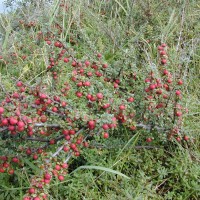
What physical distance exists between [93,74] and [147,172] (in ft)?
2.53

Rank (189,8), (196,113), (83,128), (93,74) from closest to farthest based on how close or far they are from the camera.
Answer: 1. (83,128)
2. (93,74)
3. (196,113)
4. (189,8)

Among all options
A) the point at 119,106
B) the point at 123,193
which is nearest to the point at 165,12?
the point at 119,106

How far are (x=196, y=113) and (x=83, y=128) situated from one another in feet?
3.21

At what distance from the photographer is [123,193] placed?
6.93 feet

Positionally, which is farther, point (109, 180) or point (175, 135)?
point (175, 135)

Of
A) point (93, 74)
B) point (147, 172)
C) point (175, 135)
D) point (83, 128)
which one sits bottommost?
point (147, 172)

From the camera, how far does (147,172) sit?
93.7 inches

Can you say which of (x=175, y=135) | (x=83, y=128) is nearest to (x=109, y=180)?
(x=83, y=128)

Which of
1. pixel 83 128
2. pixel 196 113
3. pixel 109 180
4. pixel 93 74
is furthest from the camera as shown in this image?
pixel 196 113

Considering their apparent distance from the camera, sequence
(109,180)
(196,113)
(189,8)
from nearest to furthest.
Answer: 1. (109,180)
2. (196,113)
3. (189,8)

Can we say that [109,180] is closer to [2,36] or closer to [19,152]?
[19,152]

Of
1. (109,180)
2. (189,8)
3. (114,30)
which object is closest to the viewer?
(109,180)

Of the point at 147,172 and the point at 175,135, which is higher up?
the point at 175,135

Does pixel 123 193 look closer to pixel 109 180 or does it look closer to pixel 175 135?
pixel 109 180
